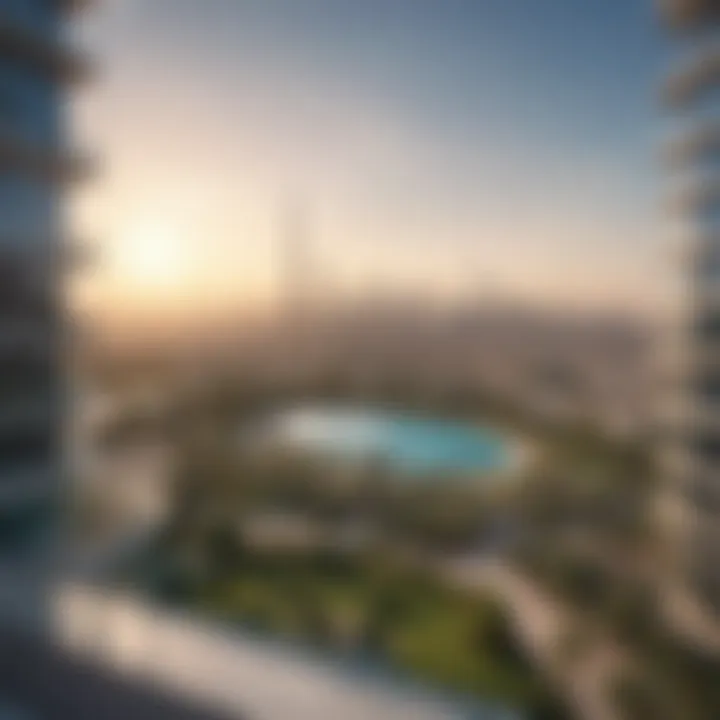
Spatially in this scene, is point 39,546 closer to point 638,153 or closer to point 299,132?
point 299,132

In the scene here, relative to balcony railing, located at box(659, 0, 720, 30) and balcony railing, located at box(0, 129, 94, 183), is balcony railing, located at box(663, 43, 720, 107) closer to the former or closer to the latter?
balcony railing, located at box(659, 0, 720, 30)

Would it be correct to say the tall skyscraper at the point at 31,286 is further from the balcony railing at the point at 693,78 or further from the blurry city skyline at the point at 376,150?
the balcony railing at the point at 693,78

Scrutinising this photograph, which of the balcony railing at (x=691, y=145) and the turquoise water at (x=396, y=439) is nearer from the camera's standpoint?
the balcony railing at (x=691, y=145)

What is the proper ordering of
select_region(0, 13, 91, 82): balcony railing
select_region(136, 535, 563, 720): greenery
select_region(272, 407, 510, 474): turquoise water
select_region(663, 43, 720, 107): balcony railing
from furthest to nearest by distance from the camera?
select_region(0, 13, 91, 82): balcony railing → select_region(272, 407, 510, 474): turquoise water → select_region(136, 535, 563, 720): greenery → select_region(663, 43, 720, 107): balcony railing

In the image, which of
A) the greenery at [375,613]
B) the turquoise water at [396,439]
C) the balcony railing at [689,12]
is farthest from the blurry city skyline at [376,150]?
the greenery at [375,613]

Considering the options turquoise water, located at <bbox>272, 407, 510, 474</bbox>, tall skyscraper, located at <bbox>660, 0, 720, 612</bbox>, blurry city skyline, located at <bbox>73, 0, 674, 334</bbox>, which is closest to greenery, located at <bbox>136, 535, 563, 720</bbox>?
turquoise water, located at <bbox>272, 407, 510, 474</bbox>
